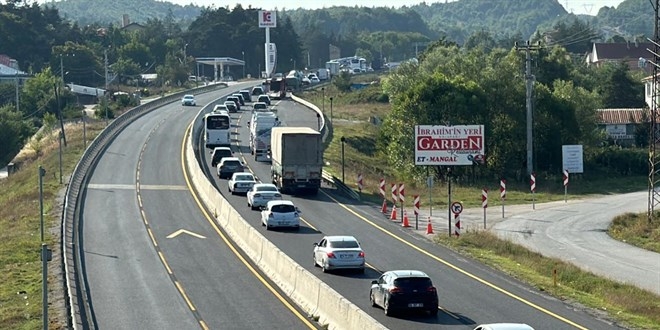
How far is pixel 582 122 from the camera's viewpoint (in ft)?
324

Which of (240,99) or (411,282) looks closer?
(411,282)

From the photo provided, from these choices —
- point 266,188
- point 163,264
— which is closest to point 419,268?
point 163,264

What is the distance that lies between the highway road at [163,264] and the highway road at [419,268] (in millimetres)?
2642

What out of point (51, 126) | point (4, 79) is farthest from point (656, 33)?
point (4, 79)

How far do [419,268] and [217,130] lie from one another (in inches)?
1916

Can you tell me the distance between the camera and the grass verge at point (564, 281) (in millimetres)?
35344

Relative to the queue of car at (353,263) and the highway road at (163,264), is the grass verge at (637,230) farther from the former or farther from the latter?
the highway road at (163,264)

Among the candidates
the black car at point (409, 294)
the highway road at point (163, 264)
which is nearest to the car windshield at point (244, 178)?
the highway road at point (163, 264)

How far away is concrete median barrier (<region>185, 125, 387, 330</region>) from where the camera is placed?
29239 mm

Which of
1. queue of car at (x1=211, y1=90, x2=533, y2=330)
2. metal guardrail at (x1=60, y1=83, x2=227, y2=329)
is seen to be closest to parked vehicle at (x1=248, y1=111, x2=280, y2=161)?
metal guardrail at (x1=60, y1=83, x2=227, y2=329)

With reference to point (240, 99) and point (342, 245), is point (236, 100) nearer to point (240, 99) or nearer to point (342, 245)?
point (240, 99)

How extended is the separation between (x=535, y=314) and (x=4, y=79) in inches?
6231

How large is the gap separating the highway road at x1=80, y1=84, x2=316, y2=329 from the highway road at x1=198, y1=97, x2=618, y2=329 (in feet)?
8.67

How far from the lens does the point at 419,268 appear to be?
141 feet
